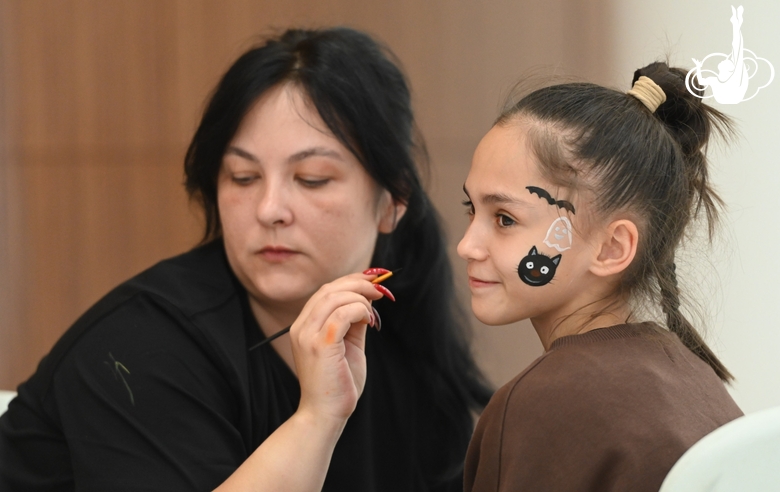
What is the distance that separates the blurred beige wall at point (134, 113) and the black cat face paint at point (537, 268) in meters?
1.20

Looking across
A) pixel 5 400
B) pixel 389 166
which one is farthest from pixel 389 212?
pixel 5 400

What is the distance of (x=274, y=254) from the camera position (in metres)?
1.19

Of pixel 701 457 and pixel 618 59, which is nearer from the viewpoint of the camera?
pixel 701 457

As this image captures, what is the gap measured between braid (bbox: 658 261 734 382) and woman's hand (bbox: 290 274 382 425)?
0.37 meters

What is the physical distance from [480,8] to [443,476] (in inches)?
51.4

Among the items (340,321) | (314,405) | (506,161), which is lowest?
(314,405)

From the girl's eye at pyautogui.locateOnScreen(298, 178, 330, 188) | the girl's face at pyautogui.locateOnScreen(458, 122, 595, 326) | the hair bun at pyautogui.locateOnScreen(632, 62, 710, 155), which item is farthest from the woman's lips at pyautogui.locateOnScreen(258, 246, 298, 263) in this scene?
the hair bun at pyautogui.locateOnScreen(632, 62, 710, 155)

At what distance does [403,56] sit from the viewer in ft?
7.11

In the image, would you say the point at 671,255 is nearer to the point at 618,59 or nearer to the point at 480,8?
the point at 618,59

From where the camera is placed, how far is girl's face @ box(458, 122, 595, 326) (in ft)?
2.93

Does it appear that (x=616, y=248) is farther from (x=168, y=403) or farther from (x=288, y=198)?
(x=168, y=403)

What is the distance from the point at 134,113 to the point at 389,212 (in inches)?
52.6

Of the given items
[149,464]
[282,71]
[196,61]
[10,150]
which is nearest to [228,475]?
[149,464]

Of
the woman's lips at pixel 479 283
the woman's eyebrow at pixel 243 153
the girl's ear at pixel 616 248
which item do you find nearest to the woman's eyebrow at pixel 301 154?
the woman's eyebrow at pixel 243 153
